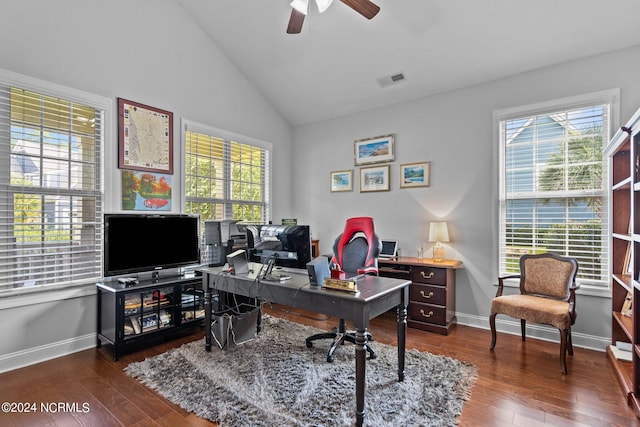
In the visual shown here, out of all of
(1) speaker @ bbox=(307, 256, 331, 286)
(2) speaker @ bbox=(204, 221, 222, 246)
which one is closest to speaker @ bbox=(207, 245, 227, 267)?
(2) speaker @ bbox=(204, 221, 222, 246)

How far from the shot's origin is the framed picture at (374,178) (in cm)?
446

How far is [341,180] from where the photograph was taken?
16.0ft

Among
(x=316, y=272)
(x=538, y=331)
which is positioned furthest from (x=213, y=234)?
(x=538, y=331)

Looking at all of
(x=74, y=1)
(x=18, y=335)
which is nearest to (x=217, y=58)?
(x=74, y=1)

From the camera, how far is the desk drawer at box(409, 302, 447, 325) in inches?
139

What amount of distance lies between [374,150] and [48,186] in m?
3.67

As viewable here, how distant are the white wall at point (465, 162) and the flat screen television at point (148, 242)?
2.20m

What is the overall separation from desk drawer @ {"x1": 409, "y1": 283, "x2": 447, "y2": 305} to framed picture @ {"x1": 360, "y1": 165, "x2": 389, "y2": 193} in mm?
1430

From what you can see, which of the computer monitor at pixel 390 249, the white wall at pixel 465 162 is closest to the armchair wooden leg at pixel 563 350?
the white wall at pixel 465 162

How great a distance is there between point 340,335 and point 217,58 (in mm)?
3776

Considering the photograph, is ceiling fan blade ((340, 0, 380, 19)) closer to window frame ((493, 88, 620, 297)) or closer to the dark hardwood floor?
window frame ((493, 88, 620, 297))

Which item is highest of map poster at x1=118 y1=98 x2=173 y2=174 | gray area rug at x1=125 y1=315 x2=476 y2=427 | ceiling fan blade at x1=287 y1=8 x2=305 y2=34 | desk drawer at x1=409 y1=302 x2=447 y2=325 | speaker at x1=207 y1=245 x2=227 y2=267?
ceiling fan blade at x1=287 y1=8 x2=305 y2=34

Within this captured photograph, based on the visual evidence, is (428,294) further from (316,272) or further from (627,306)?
(316,272)

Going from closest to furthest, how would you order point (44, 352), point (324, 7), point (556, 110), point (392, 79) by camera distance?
point (324, 7) < point (44, 352) < point (556, 110) < point (392, 79)
